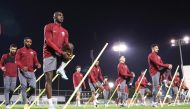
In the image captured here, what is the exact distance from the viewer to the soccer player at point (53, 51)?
8.34m

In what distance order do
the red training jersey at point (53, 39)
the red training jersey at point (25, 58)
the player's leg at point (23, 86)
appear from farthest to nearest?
the red training jersey at point (25, 58), the player's leg at point (23, 86), the red training jersey at point (53, 39)

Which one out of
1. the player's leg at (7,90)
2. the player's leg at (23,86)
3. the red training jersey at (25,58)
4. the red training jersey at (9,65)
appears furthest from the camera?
the red training jersey at (9,65)

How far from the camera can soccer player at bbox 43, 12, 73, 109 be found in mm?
8336

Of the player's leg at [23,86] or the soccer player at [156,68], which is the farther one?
the soccer player at [156,68]

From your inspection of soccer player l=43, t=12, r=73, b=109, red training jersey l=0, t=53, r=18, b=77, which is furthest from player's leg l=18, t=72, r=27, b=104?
soccer player l=43, t=12, r=73, b=109

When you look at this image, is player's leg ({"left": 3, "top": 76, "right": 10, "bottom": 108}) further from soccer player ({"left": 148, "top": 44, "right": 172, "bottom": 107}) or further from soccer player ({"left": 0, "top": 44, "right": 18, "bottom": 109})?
soccer player ({"left": 148, "top": 44, "right": 172, "bottom": 107})

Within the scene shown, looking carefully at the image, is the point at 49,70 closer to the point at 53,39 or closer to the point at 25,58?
the point at 53,39

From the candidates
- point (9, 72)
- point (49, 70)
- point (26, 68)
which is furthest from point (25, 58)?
point (49, 70)

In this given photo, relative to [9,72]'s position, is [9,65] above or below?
above

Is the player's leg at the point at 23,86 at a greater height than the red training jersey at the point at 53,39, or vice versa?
the red training jersey at the point at 53,39

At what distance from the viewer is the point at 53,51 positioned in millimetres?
8469

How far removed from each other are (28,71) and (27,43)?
1.02m

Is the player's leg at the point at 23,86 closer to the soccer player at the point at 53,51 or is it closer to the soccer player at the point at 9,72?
the soccer player at the point at 9,72

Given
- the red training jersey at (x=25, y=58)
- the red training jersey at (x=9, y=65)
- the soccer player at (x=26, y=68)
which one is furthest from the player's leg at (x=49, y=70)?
the red training jersey at (x=9, y=65)
